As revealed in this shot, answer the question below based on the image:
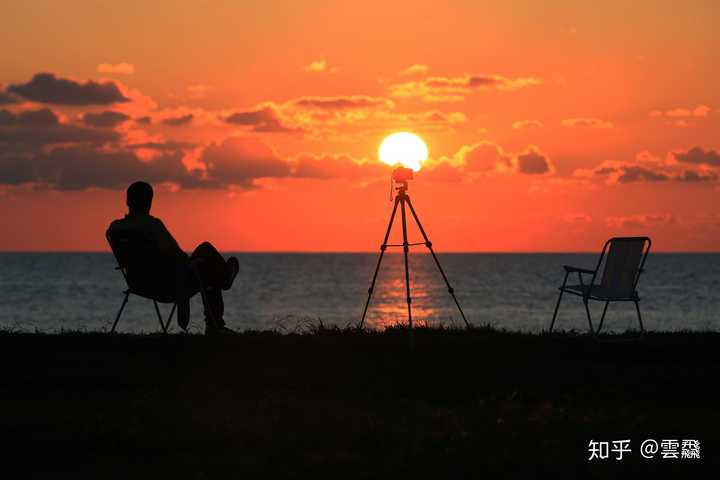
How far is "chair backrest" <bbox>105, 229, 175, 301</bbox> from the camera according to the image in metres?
10.5

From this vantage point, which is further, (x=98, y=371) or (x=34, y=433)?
(x=98, y=371)

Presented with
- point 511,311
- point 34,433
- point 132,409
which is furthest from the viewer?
point 511,311

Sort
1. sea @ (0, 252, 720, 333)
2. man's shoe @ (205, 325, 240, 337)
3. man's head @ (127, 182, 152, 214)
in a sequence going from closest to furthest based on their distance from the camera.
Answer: man's head @ (127, 182, 152, 214) → man's shoe @ (205, 325, 240, 337) → sea @ (0, 252, 720, 333)

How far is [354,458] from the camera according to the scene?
6.09 m

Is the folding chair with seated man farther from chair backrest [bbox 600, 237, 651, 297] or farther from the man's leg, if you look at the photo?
the man's leg


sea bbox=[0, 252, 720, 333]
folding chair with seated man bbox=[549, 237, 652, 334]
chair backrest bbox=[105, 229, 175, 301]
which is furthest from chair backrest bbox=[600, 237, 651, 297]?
sea bbox=[0, 252, 720, 333]

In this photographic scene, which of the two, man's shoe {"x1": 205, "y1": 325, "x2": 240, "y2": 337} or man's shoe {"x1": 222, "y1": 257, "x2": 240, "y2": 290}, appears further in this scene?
man's shoe {"x1": 222, "y1": 257, "x2": 240, "y2": 290}

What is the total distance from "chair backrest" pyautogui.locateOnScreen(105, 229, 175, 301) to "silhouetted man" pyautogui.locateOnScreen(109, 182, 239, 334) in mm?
11

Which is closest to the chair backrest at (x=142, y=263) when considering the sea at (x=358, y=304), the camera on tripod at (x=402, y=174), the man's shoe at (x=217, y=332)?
the man's shoe at (x=217, y=332)

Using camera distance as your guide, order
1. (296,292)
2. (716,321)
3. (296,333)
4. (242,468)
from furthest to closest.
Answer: (296,292)
(716,321)
(296,333)
(242,468)

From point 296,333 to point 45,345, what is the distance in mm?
2877

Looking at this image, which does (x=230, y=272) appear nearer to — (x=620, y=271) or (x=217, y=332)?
(x=217, y=332)

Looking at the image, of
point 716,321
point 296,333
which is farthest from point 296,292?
point 296,333

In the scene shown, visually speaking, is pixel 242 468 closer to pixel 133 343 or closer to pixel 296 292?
pixel 133 343
